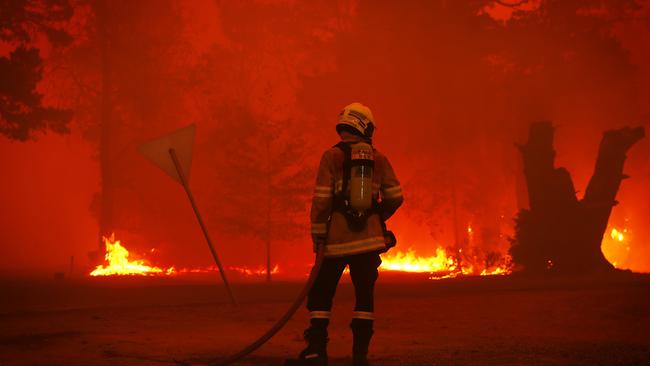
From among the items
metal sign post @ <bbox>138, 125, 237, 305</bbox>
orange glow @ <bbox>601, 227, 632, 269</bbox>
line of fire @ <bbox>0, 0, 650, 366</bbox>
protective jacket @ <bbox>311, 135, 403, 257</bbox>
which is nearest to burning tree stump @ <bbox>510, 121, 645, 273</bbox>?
line of fire @ <bbox>0, 0, 650, 366</bbox>

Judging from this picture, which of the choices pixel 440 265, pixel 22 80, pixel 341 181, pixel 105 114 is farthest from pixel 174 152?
pixel 105 114

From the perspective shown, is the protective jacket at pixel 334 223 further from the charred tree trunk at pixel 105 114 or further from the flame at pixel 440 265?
the charred tree trunk at pixel 105 114

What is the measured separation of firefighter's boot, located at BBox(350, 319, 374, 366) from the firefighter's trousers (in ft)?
0.32

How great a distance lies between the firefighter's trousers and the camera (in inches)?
245

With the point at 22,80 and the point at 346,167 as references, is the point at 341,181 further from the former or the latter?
the point at 22,80

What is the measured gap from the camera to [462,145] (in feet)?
107

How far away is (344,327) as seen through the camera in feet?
32.8

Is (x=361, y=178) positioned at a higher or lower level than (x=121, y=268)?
lower

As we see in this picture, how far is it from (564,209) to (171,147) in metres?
14.5

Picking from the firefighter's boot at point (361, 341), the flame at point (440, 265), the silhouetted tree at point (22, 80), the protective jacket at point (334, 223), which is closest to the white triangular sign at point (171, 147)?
the protective jacket at point (334, 223)

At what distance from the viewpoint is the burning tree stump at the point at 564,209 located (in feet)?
68.5

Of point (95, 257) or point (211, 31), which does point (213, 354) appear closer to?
point (95, 257)

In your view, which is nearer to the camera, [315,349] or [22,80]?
[315,349]

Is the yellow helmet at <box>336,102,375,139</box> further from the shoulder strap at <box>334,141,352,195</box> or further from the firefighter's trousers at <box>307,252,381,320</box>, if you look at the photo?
the firefighter's trousers at <box>307,252,381,320</box>
